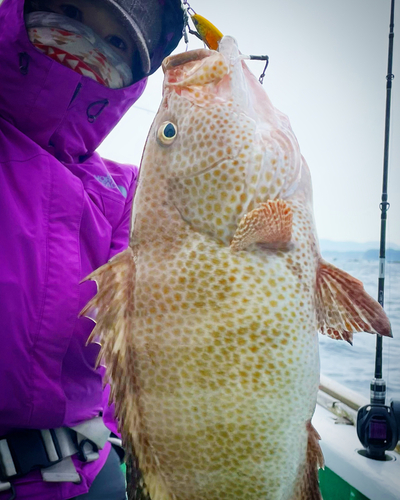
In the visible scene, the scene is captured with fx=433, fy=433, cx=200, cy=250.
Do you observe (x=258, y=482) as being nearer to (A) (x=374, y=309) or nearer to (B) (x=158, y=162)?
(A) (x=374, y=309)

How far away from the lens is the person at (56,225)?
1603mm

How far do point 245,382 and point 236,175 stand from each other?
628 millimetres

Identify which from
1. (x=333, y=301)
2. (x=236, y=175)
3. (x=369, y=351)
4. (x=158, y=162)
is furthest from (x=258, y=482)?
(x=369, y=351)

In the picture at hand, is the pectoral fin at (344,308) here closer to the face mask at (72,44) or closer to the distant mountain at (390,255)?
the face mask at (72,44)

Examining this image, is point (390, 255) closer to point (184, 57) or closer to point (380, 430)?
point (380, 430)

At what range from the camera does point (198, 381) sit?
1.31 meters

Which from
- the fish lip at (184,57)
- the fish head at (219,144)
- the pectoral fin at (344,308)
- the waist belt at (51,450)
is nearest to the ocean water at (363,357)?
the pectoral fin at (344,308)

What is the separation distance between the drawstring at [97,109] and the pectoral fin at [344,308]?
3.94 feet

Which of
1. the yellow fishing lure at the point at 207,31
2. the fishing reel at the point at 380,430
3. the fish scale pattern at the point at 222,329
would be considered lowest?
the fishing reel at the point at 380,430

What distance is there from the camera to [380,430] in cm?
280

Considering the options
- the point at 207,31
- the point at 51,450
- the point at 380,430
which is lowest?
the point at 380,430

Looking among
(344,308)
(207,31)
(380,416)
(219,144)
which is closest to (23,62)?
(207,31)

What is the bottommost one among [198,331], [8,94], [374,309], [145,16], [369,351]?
[369,351]

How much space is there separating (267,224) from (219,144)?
1.08 feet
